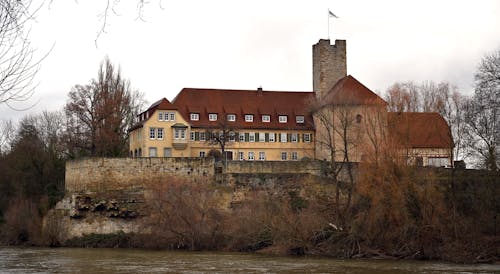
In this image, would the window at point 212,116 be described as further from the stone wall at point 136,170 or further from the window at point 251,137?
the stone wall at point 136,170

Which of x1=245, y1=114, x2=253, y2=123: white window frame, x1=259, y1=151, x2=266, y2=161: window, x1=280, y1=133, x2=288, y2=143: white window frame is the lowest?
x1=259, y1=151, x2=266, y2=161: window

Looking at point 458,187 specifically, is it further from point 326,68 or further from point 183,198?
point 326,68

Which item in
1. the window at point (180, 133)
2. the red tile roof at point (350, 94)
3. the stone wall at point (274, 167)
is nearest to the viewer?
the stone wall at point (274, 167)

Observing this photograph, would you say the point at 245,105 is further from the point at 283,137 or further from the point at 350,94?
the point at 350,94

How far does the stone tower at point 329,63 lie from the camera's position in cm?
5862

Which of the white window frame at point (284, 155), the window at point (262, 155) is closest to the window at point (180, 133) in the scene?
the window at point (262, 155)

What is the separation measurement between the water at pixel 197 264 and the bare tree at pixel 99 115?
15504 millimetres

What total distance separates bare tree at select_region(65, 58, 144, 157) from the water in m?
15.5

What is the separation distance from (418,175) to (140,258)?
579 inches

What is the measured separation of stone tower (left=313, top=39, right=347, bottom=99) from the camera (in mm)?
58625

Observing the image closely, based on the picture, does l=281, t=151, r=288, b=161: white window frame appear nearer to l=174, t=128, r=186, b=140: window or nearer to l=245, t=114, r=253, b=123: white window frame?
l=245, t=114, r=253, b=123: white window frame

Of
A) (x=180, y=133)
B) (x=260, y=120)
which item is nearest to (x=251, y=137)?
(x=260, y=120)

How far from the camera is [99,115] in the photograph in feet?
172

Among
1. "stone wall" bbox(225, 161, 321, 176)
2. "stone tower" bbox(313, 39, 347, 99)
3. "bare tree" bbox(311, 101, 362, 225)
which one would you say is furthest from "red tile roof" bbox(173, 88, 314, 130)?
"stone wall" bbox(225, 161, 321, 176)
